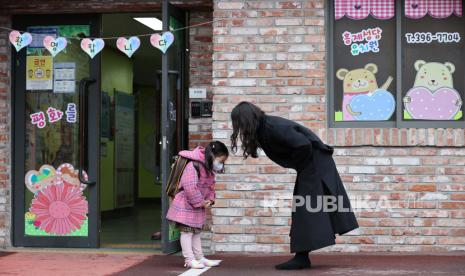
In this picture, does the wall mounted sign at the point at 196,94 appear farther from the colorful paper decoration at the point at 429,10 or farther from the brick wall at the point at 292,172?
the colorful paper decoration at the point at 429,10

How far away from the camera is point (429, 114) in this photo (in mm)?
8305

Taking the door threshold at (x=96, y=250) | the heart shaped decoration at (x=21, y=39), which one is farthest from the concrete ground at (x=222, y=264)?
the heart shaped decoration at (x=21, y=39)

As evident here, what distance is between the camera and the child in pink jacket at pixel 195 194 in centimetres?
701

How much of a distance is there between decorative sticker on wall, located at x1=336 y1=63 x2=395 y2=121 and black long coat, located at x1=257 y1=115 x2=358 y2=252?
5.41 feet

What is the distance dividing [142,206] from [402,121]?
9.98 m

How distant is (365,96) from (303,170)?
1927mm

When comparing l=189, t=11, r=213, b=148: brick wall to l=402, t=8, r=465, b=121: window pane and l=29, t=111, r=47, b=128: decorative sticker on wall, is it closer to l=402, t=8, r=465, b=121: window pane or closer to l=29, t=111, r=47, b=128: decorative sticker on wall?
l=29, t=111, r=47, b=128: decorative sticker on wall

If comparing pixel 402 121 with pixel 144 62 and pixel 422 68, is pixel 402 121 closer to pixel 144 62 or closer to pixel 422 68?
pixel 422 68

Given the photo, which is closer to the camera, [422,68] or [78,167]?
[422,68]

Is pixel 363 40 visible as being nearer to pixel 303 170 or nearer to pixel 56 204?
pixel 303 170

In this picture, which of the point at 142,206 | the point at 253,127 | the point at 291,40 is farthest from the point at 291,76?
the point at 142,206

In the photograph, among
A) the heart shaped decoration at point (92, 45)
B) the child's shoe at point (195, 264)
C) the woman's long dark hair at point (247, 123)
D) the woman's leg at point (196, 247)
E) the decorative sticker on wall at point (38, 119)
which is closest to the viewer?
the woman's long dark hair at point (247, 123)

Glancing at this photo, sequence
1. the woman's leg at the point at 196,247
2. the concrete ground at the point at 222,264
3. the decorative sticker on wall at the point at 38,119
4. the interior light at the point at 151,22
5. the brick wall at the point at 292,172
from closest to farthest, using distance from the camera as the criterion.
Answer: the concrete ground at the point at 222,264 → the woman's leg at the point at 196,247 → the brick wall at the point at 292,172 → the decorative sticker on wall at the point at 38,119 → the interior light at the point at 151,22

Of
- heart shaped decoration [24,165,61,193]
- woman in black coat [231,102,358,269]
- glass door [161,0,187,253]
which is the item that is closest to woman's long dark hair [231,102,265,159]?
woman in black coat [231,102,358,269]
